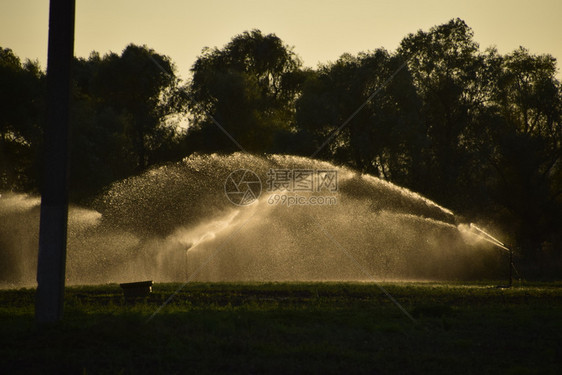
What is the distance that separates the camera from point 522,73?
6588cm

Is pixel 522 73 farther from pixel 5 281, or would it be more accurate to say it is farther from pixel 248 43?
pixel 5 281

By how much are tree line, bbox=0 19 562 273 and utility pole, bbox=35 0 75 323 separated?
1645 inches

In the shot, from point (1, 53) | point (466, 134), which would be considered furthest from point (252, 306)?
point (1, 53)

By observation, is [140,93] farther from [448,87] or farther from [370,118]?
[448,87]

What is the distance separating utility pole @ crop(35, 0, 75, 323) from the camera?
16281 millimetres

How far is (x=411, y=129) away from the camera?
58625 mm

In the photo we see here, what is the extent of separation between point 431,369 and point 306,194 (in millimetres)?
37693

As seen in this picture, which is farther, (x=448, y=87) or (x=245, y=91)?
(x=245, y=91)

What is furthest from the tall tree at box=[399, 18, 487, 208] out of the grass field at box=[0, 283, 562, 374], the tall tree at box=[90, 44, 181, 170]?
the grass field at box=[0, 283, 562, 374]

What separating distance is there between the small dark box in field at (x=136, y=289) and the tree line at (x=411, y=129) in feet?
117

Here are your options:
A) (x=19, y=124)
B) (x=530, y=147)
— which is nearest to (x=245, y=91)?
(x=19, y=124)

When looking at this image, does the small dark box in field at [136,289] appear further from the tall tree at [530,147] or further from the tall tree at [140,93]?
the tall tree at [140,93]

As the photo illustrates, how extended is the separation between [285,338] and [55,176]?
6776 mm

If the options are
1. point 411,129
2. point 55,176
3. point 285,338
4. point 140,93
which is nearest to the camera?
point 285,338
